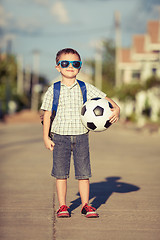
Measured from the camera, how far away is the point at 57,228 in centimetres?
522

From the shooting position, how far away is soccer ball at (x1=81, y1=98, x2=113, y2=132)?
5.68 metres

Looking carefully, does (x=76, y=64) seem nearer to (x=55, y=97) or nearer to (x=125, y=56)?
(x=55, y=97)

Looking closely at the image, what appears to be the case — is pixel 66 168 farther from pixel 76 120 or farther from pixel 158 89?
pixel 158 89

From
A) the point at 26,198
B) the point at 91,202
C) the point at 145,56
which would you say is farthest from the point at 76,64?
the point at 145,56

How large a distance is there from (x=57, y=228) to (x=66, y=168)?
78cm

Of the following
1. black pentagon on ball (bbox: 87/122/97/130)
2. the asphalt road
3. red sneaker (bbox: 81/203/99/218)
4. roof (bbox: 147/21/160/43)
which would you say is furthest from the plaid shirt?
roof (bbox: 147/21/160/43)

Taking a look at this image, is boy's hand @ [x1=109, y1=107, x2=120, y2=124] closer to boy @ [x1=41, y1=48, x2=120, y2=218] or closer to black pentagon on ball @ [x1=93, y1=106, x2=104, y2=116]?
boy @ [x1=41, y1=48, x2=120, y2=218]

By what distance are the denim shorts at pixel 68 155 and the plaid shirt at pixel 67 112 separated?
69 millimetres

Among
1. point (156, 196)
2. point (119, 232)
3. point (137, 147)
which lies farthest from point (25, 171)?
point (137, 147)

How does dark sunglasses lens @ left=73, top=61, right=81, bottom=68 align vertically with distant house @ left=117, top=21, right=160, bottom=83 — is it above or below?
below

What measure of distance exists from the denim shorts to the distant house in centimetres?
2707

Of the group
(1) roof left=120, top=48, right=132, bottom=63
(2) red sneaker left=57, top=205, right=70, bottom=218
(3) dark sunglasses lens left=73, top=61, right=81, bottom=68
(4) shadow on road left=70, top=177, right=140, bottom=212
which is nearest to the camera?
(2) red sneaker left=57, top=205, right=70, bottom=218

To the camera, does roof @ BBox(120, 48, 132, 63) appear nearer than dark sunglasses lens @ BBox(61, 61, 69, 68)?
No

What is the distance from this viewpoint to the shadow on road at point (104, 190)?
666cm
